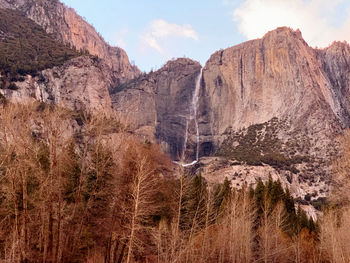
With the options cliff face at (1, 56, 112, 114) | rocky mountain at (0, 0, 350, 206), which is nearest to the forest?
rocky mountain at (0, 0, 350, 206)

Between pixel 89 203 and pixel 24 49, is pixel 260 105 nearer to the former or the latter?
pixel 24 49

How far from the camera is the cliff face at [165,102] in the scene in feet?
359

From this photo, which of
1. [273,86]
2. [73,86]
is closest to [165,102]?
[273,86]

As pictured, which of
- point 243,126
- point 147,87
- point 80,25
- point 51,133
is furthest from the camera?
point 80,25

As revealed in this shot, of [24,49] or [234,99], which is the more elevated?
[24,49]

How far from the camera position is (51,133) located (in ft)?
56.0

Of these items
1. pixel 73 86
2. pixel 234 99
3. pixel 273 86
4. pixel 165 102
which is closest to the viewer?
pixel 73 86

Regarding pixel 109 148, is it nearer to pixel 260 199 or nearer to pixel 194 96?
pixel 260 199

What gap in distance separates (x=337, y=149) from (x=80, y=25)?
13126 centimetres

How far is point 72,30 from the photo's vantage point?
485 feet

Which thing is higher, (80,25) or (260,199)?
(80,25)

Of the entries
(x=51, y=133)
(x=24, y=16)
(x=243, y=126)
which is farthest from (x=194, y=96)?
(x=51, y=133)

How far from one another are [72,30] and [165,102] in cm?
6435

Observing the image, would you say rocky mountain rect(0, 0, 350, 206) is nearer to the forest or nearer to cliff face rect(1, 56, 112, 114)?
cliff face rect(1, 56, 112, 114)
